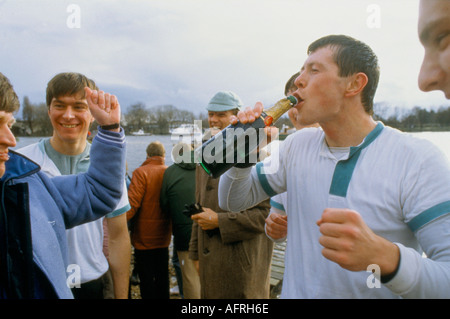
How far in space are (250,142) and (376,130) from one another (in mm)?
709

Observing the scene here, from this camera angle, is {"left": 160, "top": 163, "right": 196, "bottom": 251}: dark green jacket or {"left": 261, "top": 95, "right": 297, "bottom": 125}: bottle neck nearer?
{"left": 261, "top": 95, "right": 297, "bottom": 125}: bottle neck

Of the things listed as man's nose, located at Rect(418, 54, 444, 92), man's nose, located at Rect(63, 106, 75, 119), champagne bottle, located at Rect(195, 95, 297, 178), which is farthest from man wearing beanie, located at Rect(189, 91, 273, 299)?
man's nose, located at Rect(418, 54, 444, 92)

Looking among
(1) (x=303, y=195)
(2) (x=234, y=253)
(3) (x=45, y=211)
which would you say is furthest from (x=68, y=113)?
(2) (x=234, y=253)

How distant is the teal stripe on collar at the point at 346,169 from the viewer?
1451 millimetres

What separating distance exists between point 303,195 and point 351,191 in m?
0.28

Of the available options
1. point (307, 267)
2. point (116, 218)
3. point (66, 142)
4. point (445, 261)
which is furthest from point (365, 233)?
point (66, 142)

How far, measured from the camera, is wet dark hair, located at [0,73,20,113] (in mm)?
1263

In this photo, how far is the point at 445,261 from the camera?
1.10 meters

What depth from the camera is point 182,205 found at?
3834 millimetres

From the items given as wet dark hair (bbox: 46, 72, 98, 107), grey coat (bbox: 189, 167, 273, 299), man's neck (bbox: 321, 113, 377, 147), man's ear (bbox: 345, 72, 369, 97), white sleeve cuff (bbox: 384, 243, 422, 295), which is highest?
wet dark hair (bbox: 46, 72, 98, 107)

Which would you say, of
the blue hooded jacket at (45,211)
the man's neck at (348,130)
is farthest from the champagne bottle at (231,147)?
the blue hooded jacket at (45,211)

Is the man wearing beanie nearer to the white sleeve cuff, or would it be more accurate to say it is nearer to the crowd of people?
the crowd of people

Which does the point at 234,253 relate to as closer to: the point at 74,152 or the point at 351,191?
the point at 351,191

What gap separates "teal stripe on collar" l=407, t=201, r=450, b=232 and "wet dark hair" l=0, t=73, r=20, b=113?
76.7 inches
